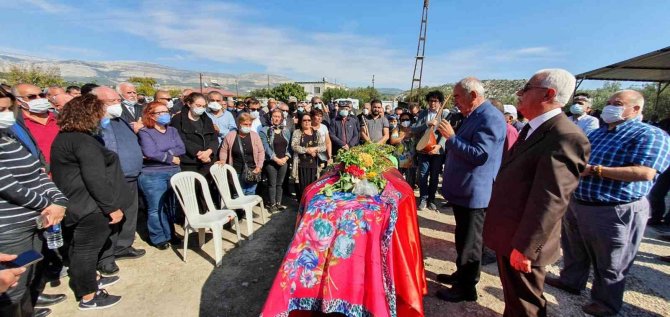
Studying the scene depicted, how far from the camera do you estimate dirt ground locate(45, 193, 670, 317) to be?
9.41 feet

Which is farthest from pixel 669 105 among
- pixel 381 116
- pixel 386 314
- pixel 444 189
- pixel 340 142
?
pixel 386 314

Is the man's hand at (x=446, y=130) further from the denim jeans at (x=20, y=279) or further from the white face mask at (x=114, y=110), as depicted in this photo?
the white face mask at (x=114, y=110)

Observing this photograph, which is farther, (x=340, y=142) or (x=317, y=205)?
(x=340, y=142)

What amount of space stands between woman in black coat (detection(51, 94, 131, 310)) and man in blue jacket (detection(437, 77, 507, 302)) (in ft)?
10.5

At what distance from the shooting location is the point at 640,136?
2.50m

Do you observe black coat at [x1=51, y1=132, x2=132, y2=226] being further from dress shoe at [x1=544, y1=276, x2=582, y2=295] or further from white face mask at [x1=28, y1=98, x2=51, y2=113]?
dress shoe at [x1=544, y1=276, x2=582, y2=295]

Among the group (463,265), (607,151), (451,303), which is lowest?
(451,303)

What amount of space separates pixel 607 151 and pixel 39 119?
5893 millimetres

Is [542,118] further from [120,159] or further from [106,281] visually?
[106,281]

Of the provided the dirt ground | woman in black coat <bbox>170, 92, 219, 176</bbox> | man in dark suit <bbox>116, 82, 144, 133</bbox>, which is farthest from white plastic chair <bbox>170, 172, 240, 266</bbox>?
man in dark suit <bbox>116, 82, 144, 133</bbox>

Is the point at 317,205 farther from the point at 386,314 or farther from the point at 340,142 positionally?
the point at 340,142

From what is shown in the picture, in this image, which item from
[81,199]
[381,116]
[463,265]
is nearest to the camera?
[81,199]

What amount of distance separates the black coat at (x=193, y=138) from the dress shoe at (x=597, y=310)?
497cm

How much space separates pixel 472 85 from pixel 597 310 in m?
2.40
